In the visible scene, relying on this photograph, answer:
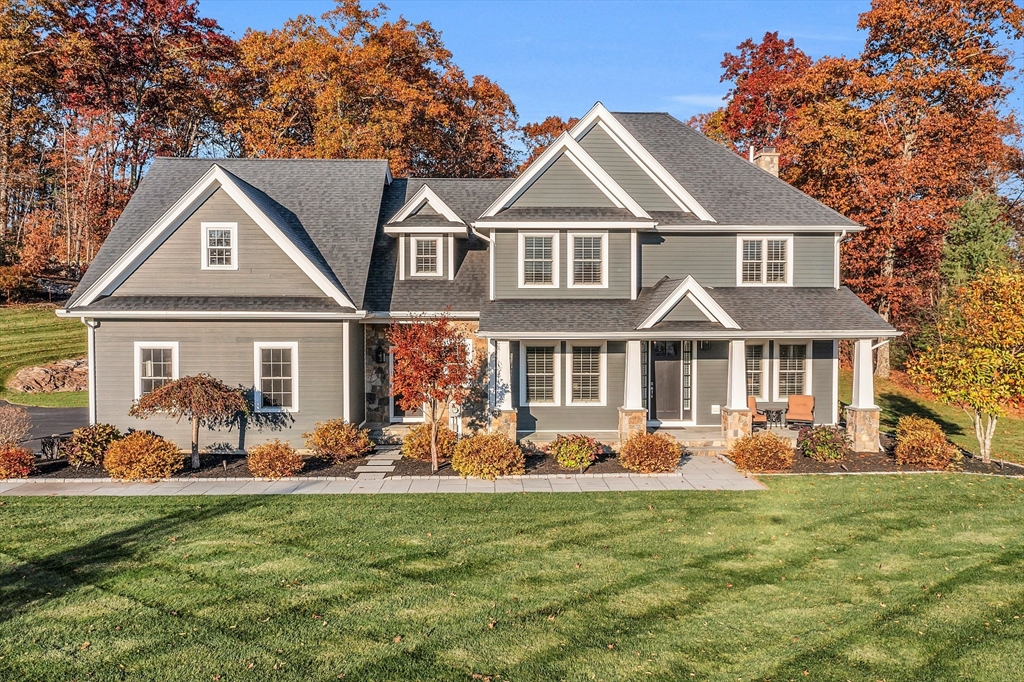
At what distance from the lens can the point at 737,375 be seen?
1678 cm

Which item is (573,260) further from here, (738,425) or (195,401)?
(195,401)

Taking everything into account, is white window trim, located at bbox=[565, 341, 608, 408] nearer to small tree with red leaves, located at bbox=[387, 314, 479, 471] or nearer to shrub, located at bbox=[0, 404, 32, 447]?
small tree with red leaves, located at bbox=[387, 314, 479, 471]

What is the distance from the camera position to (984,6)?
2777 centimetres

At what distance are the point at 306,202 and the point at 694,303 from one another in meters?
12.4

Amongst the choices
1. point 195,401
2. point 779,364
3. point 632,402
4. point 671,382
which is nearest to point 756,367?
point 779,364

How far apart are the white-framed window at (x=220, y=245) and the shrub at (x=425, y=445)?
6.54 metres

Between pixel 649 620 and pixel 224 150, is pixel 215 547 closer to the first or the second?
pixel 649 620

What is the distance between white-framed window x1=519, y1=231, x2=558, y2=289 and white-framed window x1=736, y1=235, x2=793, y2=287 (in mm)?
5560

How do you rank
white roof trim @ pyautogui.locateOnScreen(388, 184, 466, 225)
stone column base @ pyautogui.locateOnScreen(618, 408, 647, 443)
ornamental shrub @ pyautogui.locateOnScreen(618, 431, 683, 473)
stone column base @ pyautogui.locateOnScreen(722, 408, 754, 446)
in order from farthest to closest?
white roof trim @ pyautogui.locateOnScreen(388, 184, 466, 225), stone column base @ pyautogui.locateOnScreen(722, 408, 754, 446), stone column base @ pyautogui.locateOnScreen(618, 408, 647, 443), ornamental shrub @ pyautogui.locateOnScreen(618, 431, 683, 473)

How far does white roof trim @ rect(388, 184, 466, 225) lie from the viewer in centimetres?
1919

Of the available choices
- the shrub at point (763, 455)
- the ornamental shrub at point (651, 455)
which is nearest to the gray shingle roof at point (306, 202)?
the ornamental shrub at point (651, 455)

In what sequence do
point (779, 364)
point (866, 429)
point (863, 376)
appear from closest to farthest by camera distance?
point (866, 429)
point (863, 376)
point (779, 364)

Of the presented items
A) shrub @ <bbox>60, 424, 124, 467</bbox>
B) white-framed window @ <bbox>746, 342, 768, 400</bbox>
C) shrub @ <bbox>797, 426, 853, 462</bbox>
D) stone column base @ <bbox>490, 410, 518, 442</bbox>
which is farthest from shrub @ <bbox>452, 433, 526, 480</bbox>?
shrub @ <bbox>60, 424, 124, 467</bbox>

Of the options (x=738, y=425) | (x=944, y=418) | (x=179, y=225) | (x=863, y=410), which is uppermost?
(x=179, y=225)
